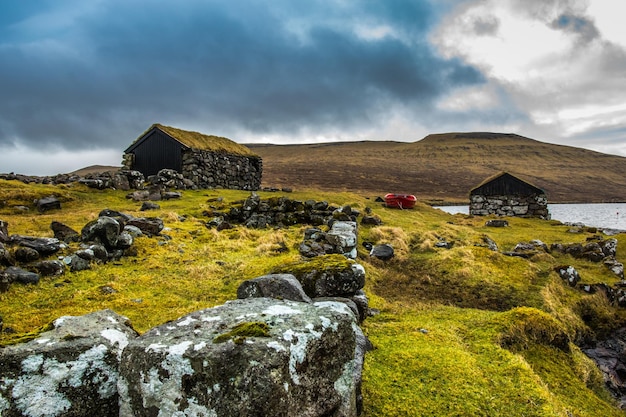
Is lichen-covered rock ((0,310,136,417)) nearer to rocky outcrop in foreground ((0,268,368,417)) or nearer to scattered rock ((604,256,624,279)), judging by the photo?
rocky outcrop in foreground ((0,268,368,417))

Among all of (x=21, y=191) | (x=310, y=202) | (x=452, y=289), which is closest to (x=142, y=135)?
(x=21, y=191)

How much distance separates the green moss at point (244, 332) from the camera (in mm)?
4531

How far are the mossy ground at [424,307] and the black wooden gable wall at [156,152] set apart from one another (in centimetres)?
1964

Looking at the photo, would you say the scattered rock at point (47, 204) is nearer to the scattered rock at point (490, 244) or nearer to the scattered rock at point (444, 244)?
the scattered rock at point (444, 244)

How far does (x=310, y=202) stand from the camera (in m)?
25.3

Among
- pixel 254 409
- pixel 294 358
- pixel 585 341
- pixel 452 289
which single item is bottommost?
pixel 585 341

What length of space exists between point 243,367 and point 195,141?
135ft

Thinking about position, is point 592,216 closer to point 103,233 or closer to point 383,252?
point 383,252

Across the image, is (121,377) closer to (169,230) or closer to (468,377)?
(468,377)

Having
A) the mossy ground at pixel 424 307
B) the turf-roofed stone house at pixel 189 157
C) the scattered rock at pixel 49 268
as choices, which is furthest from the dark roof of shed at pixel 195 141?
the scattered rock at pixel 49 268

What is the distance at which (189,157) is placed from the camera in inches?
1564

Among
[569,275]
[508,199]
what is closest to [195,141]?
[508,199]

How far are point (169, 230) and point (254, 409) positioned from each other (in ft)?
49.5

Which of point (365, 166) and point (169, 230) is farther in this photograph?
point (365, 166)
